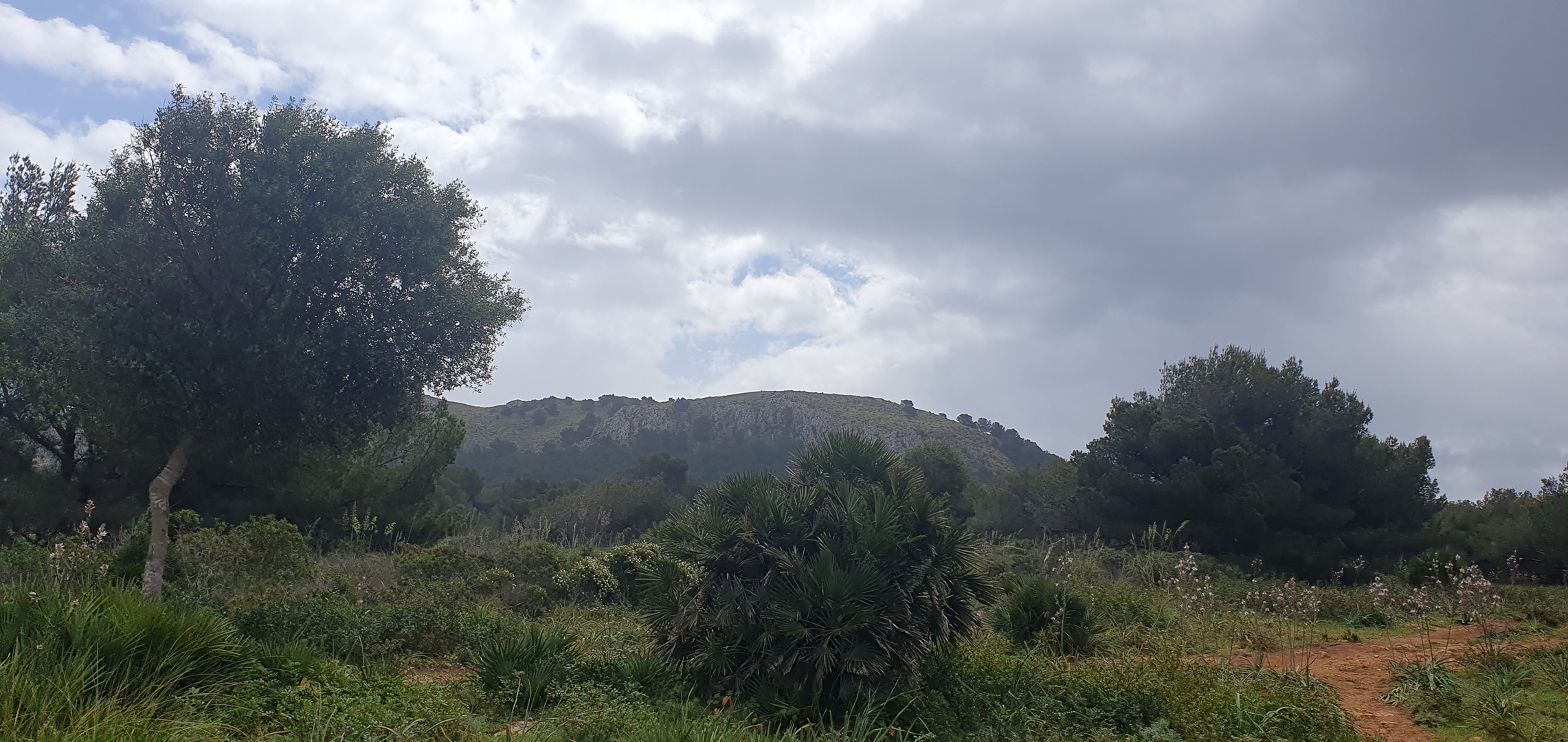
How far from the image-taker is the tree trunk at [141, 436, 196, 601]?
9.17 metres

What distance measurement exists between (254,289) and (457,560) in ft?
16.3

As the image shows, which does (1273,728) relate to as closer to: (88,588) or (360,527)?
(88,588)

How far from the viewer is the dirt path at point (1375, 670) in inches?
229

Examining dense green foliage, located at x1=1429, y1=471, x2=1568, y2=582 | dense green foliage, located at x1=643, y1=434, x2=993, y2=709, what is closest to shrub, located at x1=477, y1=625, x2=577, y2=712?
dense green foliage, located at x1=643, y1=434, x2=993, y2=709

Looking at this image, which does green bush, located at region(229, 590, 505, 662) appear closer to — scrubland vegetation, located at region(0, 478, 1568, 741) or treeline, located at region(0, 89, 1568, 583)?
scrubland vegetation, located at region(0, 478, 1568, 741)

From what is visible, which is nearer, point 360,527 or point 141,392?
point 141,392

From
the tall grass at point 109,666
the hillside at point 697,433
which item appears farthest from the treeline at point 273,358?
the hillside at point 697,433

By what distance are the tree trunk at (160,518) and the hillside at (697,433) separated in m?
31.8

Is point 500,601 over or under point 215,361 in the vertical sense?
under

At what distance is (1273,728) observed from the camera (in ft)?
17.1

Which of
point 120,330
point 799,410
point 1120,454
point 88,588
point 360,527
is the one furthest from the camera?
point 799,410

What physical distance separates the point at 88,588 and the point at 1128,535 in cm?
2170

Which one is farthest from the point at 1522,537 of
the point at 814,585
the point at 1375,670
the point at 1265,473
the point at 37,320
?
the point at 37,320

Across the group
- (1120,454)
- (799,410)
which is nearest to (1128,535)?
(1120,454)
